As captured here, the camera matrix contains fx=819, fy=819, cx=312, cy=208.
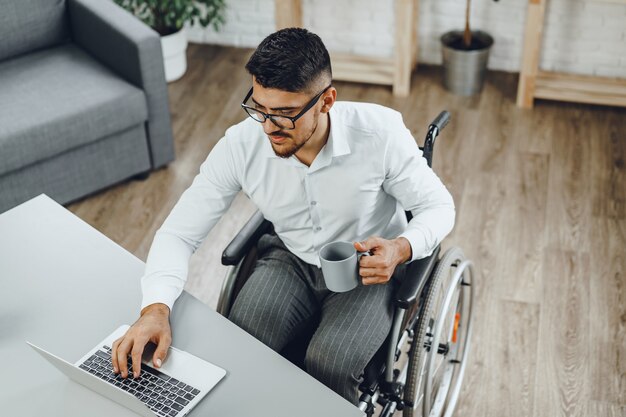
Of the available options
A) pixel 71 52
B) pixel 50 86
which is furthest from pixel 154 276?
pixel 71 52

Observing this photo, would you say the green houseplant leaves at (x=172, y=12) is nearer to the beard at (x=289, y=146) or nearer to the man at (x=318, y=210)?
the man at (x=318, y=210)

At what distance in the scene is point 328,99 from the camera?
1735mm

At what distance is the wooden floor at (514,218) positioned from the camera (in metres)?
2.41

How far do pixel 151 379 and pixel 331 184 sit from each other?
1.99ft

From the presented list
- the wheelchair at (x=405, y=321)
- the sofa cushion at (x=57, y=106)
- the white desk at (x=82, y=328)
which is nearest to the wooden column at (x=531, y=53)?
the wheelchair at (x=405, y=321)

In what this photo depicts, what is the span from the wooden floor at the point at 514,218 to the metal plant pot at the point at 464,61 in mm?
67

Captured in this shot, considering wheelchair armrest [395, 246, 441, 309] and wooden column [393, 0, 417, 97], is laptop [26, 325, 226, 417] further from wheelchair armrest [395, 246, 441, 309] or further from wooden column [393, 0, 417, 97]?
wooden column [393, 0, 417, 97]

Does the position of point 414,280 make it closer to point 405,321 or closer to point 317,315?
point 405,321

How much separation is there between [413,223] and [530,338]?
2.95ft

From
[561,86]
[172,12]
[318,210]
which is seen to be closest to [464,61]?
[561,86]

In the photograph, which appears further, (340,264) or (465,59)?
(465,59)

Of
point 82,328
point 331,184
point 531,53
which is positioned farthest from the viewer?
point 531,53

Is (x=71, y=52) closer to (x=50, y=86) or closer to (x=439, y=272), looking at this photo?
(x=50, y=86)

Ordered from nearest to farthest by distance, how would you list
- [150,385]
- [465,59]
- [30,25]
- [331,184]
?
[150,385] < [331,184] < [30,25] < [465,59]
